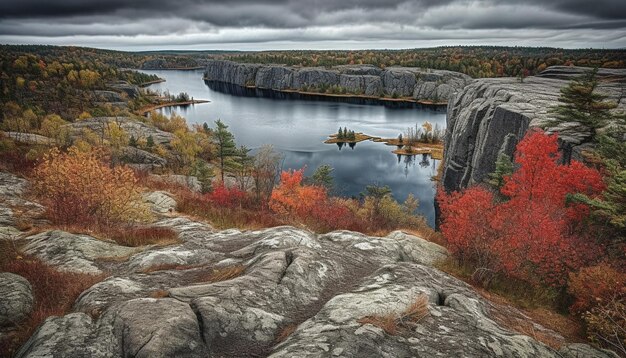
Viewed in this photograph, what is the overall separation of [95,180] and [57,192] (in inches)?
92.7

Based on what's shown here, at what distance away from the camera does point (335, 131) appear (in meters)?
124

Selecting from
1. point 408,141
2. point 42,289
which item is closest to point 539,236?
point 42,289

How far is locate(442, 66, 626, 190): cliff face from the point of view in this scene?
46.4 meters

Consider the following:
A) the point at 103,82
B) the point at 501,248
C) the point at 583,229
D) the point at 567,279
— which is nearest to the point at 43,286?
Result: the point at 501,248

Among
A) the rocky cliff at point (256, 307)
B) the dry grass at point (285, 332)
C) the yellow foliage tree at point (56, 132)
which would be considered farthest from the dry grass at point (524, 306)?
the yellow foliage tree at point (56, 132)

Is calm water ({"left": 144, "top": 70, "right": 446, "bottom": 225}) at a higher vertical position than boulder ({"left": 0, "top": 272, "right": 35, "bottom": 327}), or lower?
lower

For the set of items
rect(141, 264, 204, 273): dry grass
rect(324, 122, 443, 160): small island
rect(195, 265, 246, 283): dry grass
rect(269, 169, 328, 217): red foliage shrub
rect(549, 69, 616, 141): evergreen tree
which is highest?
rect(549, 69, 616, 141): evergreen tree

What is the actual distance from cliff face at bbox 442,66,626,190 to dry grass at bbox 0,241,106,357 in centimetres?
4283

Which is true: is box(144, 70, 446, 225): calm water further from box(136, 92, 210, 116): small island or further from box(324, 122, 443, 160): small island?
box(136, 92, 210, 116): small island

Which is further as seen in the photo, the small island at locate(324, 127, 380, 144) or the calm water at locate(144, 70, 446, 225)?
the small island at locate(324, 127, 380, 144)

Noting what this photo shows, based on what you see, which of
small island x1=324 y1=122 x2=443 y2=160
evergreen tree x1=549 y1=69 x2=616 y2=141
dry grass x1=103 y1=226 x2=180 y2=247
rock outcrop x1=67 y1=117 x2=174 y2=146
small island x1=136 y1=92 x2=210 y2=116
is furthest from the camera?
small island x1=136 y1=92 x2=210 y2=116

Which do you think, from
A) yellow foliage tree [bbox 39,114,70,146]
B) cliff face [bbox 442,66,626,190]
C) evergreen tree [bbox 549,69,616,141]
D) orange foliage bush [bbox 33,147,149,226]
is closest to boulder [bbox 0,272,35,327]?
orange foliage bush [bbox 33,147,149,226]

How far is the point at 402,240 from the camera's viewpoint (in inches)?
729

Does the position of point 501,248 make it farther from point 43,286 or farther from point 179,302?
point 43,286
